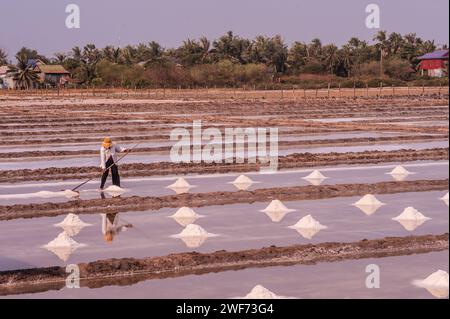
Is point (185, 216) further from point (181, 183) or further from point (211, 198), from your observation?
point (181, 183)

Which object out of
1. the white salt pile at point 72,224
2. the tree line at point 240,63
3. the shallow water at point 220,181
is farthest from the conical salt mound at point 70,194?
the tree line at point 240,63

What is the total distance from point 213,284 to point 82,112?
3460cm

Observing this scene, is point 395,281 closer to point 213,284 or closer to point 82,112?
point 213,284

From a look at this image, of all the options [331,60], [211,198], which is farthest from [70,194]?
[331,60]

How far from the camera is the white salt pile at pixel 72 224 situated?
45.0ft

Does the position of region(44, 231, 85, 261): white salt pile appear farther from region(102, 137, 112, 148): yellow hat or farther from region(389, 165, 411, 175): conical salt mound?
region(389, 165, 411, 175): conical salt mound

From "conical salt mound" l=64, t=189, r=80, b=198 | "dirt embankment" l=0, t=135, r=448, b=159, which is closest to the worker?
"conical salt mound" l=64, t=189, r=80, b=198

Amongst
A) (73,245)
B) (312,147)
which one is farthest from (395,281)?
(312,147)

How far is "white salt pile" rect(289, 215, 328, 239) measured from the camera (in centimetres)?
1318

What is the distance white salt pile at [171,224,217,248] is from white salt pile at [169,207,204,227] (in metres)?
0.84

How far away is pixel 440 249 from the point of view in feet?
39.1

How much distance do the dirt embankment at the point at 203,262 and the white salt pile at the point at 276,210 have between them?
2.61 metres

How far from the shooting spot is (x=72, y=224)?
45.8 ft

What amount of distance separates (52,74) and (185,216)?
84.5 meters
